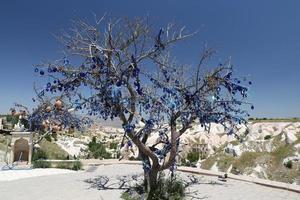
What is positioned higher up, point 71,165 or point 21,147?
point 21,147

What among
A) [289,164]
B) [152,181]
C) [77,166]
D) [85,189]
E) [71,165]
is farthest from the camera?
[289,164]

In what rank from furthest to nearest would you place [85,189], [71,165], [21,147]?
[21,147] → [71,165] → [85,189]

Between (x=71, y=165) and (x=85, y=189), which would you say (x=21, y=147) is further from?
(x=85, y=189)

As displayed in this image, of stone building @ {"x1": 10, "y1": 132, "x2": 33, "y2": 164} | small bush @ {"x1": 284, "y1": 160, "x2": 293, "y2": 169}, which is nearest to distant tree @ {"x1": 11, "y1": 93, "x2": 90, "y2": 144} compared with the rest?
stone building @ {"x1": 10, "y1": 132, "x2": 33, "y2": 164}

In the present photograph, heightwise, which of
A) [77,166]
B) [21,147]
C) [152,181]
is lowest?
[152,181]

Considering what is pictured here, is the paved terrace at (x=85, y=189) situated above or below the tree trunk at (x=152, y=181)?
below

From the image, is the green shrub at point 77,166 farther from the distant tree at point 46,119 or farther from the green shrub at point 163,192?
the green shrub at point 163,192

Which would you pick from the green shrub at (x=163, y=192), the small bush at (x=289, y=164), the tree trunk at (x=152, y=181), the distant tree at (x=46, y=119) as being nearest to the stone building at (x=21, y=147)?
the distant tree at (x=46, y=119)

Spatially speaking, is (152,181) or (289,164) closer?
(152,181)

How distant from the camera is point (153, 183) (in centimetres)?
1037

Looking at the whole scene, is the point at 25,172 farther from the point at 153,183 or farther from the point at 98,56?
the point at 98,56

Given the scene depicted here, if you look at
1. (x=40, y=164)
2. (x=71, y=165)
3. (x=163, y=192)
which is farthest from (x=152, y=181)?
(x=40, y=164)

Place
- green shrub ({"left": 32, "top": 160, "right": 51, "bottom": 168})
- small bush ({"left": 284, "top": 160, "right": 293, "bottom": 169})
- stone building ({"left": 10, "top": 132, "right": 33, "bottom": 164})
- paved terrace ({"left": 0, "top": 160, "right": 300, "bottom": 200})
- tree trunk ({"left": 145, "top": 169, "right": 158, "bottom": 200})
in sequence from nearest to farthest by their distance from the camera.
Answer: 1. tree trunk ({"left": 145, "top": 169, "right": 158, "bottom": 200})
2. paved terrace ({"left": 0, "top": 160, "right": 300, "bottom": 200})
3. green shrub ({"left": 32, "top": 160, "right": 51, "bottom": 168})
4. stone building ({"left": 10, "top": 132, "right": 33, "bottom": 164})
5. small bush ({"left": 284, "top": 160, "right": 293, "bottom": 169})

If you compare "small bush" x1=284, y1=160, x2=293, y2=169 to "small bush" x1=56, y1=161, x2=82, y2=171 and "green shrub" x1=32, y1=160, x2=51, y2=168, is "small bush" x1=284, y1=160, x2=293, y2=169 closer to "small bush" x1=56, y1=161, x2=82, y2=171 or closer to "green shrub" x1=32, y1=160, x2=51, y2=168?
"small bush" x1=56, y1=161, x2=82, y2=171
